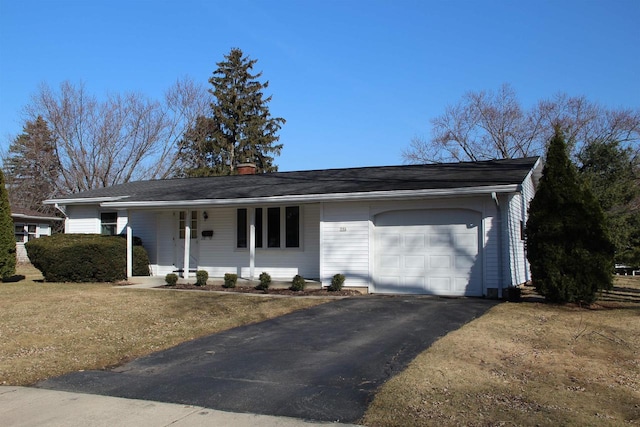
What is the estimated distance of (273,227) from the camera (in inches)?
667

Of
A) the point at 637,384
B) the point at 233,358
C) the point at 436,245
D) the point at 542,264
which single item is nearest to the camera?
the point at 637,384

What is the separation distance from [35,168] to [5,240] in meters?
23.9

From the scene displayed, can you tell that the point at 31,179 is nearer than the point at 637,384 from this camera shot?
No

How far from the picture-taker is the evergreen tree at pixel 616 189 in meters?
18.4

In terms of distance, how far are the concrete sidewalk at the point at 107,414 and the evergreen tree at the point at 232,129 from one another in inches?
1388

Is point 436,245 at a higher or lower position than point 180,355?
higher

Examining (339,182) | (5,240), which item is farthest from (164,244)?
(339,182)

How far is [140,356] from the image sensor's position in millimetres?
7297

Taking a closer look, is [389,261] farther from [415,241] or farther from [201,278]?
[201,278]

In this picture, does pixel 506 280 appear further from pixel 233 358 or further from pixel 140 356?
pixel 140 356

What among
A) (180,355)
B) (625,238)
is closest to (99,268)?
(180,355)

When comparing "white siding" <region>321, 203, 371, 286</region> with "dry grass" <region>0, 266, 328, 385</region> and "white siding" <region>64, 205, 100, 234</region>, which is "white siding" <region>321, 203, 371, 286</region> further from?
"white siding" <region>64, 205, 100, 234</region>

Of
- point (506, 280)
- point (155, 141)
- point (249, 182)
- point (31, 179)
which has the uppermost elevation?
point (155, 141)

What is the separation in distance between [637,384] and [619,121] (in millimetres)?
32415
